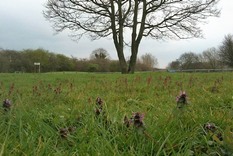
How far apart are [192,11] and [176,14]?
4.89ft

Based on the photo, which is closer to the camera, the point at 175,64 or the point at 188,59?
the point at 188,59

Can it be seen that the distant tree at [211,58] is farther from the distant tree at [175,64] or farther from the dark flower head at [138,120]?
the dark flower head at [138,120]

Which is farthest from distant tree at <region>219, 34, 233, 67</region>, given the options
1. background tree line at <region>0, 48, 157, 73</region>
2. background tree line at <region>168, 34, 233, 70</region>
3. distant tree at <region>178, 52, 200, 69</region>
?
background tree line at <region>0, 48, 157, 73</region>

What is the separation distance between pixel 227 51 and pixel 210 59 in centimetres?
1536

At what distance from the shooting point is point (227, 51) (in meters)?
67.6

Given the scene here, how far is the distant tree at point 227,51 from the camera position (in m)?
66.6

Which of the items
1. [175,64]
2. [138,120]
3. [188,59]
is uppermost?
[188,59]

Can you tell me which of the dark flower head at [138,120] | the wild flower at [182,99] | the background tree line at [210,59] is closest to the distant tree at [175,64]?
the background tree line at [210,59]

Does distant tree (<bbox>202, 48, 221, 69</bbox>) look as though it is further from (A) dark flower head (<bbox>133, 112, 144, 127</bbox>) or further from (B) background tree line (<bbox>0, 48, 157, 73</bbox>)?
(A) dark flower head (<bbox>133, 112, 144, 127</bbox>)

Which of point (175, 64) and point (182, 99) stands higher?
point (175, 64)

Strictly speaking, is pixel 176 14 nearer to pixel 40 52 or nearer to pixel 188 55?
pixel 40 52

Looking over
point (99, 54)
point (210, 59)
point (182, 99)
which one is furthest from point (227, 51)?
point (182, 99)

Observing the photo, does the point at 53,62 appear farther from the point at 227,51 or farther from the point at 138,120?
the point at 138,120

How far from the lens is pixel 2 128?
259 cm
